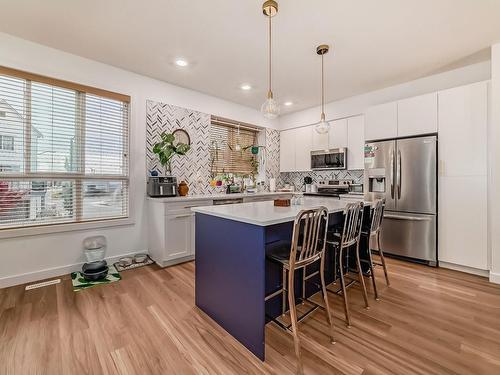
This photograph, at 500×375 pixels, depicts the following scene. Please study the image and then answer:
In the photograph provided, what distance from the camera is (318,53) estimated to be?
2.86 m

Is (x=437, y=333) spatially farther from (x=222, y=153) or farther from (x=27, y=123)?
(x=27, y=123)

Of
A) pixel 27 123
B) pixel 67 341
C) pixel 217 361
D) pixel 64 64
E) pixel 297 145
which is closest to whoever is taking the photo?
pixel 217 361

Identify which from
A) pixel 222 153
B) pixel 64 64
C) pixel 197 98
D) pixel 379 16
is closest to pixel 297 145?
pixel 222 153

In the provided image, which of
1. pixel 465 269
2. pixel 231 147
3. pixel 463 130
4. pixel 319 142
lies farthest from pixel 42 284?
pixel 463 130

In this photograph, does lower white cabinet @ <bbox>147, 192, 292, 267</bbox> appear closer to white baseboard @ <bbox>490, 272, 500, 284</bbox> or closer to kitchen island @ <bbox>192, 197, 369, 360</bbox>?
kitchen island @ <bbox>192, 197, 369, 360</bbox>

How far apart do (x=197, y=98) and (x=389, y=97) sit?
335 cm

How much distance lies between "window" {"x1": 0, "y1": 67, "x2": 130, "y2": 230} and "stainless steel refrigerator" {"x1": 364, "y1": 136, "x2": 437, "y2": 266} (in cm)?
394

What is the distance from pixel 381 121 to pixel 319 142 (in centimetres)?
132

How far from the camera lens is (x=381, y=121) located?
366 centimetres

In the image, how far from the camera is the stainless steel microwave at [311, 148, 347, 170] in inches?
171

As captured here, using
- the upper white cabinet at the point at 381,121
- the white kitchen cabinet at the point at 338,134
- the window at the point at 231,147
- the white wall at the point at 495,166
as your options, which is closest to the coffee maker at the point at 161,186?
the window at the point at 231,147

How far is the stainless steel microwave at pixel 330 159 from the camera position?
171 inches

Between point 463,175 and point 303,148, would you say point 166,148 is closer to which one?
point 303,148

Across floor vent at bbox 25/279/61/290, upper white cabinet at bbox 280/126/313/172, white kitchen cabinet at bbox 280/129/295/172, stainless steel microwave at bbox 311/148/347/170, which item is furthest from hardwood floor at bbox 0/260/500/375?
white kitchen cabinet at bbox 280/129/295/172
